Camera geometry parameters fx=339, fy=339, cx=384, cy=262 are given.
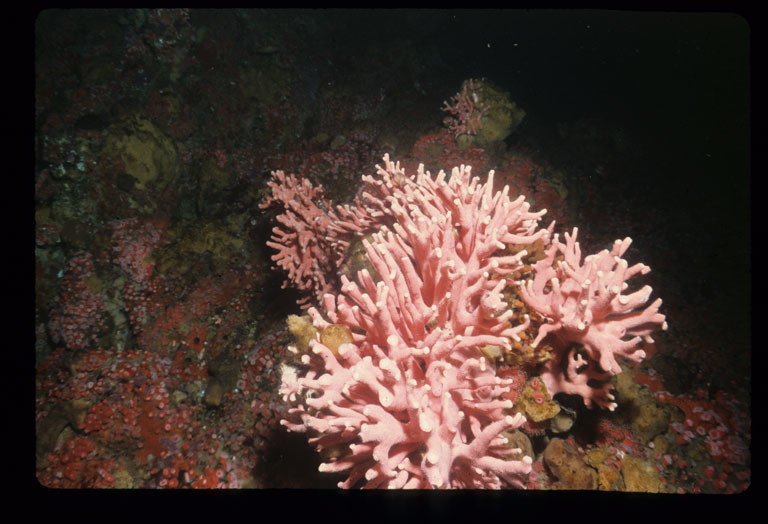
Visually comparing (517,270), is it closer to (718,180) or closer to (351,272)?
(351,272)

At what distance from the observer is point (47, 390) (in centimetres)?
396

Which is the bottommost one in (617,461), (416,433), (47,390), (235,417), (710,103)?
(47,390)

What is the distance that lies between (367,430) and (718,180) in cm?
946

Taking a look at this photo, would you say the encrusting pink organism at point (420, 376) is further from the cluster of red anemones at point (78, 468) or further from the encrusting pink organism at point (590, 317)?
the cluster of red anemones at point (78, 468)

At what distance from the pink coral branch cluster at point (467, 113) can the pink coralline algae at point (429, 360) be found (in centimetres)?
480

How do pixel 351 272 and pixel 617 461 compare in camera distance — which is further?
pixel 351 272

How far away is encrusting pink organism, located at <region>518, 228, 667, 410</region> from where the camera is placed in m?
1.79

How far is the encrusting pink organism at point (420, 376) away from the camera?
1.54 metres

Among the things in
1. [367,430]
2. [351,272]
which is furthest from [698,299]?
[367,430]

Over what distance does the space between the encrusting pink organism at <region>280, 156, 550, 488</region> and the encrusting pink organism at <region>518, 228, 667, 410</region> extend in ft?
0.90

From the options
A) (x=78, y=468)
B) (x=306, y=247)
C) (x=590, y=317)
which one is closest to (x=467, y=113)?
(x=306, y=247)

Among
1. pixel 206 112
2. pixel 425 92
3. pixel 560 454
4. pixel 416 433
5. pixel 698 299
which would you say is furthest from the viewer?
pixel 425 92

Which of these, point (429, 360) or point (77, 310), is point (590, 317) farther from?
point (77, 310)

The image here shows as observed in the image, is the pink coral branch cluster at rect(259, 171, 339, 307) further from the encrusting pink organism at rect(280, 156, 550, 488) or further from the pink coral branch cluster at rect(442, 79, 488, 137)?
the pink coral branch cluster at rect(442, 79, 488, 137)
